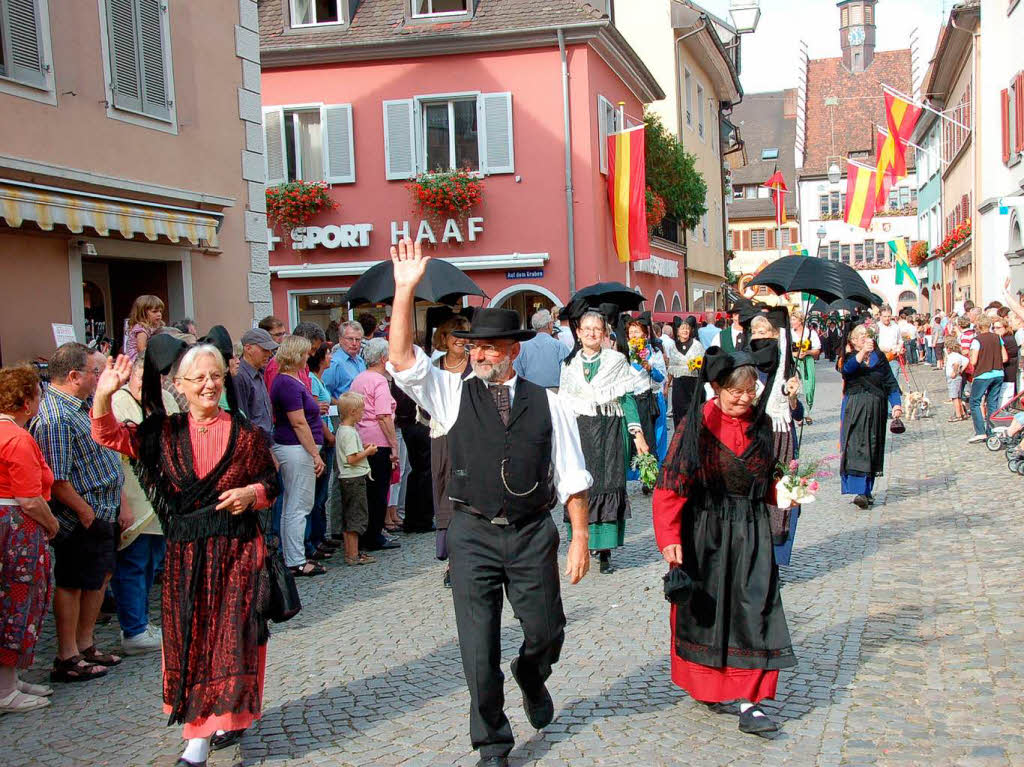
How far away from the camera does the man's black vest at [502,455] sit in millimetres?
4320

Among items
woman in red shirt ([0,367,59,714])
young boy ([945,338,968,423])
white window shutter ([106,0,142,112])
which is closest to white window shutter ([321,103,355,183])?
white window shutter ([106,0,142,112])

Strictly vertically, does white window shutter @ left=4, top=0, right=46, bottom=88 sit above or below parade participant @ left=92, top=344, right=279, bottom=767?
above

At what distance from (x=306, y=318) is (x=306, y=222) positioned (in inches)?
80.6

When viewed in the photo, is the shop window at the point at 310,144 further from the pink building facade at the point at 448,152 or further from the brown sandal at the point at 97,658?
the brown sandal at the point at 97,658

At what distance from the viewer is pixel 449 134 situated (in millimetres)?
21609

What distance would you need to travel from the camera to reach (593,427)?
8.37 meters

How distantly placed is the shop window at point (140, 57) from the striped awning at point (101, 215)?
3.83 ft

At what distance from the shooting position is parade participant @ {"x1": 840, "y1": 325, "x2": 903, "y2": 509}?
34.2 ft

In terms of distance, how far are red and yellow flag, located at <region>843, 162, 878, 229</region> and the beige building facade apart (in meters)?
23.5

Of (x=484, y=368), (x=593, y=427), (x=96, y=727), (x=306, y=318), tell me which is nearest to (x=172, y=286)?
(x=593, y=427)

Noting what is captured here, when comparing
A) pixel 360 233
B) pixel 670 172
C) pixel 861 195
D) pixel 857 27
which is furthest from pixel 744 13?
pixel 857 27

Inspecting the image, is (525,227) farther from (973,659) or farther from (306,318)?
(973,659)

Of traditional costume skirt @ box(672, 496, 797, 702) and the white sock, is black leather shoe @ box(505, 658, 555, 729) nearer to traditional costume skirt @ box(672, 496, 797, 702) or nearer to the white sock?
traditional costume skirt @ box(672, 496, 797, 702)

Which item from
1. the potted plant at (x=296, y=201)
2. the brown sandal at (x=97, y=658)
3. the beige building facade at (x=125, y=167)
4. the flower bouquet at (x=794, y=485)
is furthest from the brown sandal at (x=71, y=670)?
the potted plant at (x=296, y=201)
